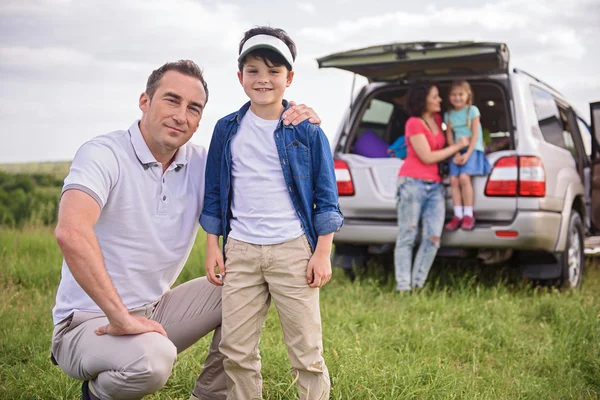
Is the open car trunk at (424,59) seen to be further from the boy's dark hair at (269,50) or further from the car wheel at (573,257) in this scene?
the boy's dark hair at (269,50)

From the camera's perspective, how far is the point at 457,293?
526 centimetres

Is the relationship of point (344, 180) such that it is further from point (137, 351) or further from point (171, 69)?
point (137, 351)

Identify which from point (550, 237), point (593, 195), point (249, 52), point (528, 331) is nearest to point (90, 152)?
point (249, 52)

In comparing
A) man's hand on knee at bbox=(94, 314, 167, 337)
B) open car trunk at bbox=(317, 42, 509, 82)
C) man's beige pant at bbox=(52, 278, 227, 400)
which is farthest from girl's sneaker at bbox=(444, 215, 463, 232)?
man's hand on knee at bbox=(94, 314, 167, 337)

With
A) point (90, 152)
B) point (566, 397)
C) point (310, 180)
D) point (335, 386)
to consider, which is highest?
point (90, 152)

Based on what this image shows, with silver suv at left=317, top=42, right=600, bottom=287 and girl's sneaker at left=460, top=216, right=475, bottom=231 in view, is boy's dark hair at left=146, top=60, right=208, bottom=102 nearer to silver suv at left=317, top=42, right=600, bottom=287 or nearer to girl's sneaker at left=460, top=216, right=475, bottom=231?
silver suv at left=317, top=42, right=600, bottom=287

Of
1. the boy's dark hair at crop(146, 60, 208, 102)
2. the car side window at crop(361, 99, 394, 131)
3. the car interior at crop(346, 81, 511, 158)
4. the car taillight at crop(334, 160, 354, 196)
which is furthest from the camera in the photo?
the car side window at crop(361, 99, 394, 131)

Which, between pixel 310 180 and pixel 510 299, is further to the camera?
pixel 510 299

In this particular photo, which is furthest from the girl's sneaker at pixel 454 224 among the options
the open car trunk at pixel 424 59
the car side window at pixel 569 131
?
the car side window at pixel 569 131

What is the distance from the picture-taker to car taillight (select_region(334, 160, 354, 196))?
5.54 m

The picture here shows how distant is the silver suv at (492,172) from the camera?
198 inches

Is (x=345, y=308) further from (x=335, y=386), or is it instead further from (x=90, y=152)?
(x=90, y=152)

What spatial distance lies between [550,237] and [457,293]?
88cm

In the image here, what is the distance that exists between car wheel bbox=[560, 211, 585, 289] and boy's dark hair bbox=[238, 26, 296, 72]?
3.74m
